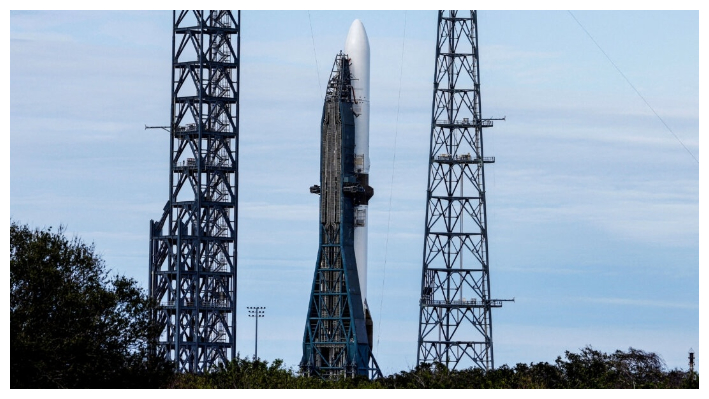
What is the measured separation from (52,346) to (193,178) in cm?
3509

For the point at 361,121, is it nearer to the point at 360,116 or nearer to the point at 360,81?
the point at 360,116

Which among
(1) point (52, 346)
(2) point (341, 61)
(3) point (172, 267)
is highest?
(2) point (341, 61)

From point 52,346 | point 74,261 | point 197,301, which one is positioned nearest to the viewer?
point 52,346

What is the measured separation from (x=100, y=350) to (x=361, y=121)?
30834 mm

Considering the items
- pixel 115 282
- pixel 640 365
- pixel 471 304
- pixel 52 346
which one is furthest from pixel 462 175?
pixel 52 346

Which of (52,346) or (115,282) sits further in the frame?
(115,282)

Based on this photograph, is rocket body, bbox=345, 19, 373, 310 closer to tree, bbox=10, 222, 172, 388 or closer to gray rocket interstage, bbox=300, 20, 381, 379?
gray rocket interstage, bbox=300, 20, 381, 379

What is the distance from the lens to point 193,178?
385ft

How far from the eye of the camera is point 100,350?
86375mm

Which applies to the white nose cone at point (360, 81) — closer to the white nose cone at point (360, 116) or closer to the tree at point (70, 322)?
the white nose cone at point (360, 116)

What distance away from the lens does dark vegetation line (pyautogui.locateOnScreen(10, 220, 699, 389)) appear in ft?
273

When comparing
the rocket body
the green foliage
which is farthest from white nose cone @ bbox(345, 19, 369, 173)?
the green foliage

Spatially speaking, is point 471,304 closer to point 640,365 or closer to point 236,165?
point 640,365

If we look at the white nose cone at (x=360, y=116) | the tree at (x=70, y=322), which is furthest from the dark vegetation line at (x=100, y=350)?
the white nose cone at (x=360, y=116)
